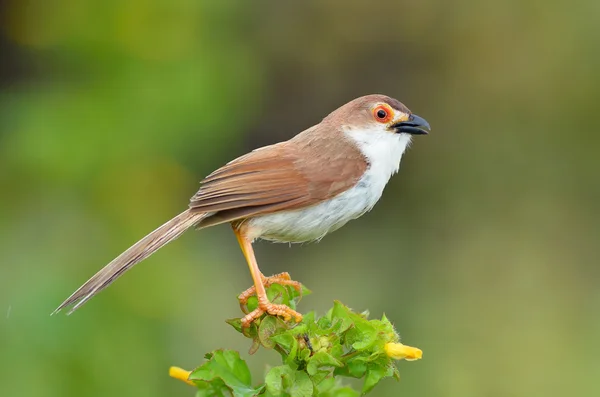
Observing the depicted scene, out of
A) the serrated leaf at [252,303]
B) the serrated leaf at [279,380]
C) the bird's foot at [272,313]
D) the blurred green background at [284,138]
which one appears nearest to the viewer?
the serrated leaf at [279,380]

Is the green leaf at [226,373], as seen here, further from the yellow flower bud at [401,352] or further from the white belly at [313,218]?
the white belly at [313,218]

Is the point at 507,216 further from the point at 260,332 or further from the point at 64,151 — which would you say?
the point at 260,332

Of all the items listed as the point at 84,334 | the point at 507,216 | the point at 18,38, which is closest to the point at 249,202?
the point at 84,334

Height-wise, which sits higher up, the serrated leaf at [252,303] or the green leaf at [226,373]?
the serrated leaf at [252,303]

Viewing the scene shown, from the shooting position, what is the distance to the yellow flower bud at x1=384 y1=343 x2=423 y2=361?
2840 millimetres

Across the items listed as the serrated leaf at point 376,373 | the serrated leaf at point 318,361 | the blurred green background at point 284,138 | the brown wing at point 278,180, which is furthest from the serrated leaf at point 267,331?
the blurred green background at point 284,138

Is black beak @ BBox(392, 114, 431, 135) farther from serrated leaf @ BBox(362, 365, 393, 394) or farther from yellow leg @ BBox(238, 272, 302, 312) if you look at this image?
serrated leaf @ BBox(362, 365, 393, 394)

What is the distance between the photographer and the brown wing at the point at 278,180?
3779mm

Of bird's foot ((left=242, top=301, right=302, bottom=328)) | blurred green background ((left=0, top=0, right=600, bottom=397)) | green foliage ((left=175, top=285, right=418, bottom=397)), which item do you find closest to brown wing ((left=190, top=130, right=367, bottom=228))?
bird's foot ((left=242, top=301, right=302, bottom=328))

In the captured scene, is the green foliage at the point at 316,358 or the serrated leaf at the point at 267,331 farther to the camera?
the serrated leaf at the point at 267,331

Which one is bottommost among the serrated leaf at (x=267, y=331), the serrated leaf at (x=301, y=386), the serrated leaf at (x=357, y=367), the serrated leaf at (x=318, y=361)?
the serrated leaf at (x=301, y=386)

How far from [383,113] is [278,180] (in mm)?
728

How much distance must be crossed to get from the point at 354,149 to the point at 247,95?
290 centimetres

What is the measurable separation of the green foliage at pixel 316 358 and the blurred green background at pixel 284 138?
2.36m
